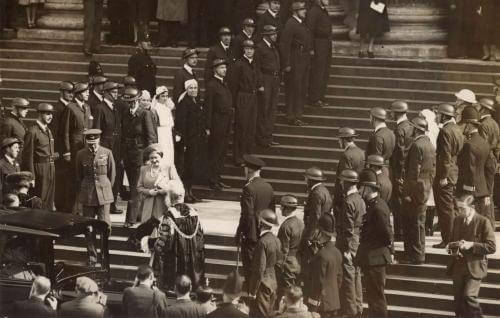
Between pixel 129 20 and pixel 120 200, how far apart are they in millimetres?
5810

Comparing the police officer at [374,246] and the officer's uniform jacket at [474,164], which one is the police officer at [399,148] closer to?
the officer's uniform jacket at [474,164]

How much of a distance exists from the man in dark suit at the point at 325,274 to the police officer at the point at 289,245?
353 mm

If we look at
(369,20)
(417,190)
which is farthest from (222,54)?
(417,190)

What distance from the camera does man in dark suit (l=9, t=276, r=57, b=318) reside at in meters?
14.8

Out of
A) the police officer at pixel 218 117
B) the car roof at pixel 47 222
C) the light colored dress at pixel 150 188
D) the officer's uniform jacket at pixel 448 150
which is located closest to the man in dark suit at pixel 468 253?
the officer's uniform jacket at pixel 448 150

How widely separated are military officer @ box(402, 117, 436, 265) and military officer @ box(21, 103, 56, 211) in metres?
5.02

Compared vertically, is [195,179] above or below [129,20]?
below

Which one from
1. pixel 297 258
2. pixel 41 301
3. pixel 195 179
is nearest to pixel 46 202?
pixel 195 179

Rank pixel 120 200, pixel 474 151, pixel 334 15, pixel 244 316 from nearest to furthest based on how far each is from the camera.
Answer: pixel 244 316 → pixel 474 151 → pixel 120 200 → pixel 334 15

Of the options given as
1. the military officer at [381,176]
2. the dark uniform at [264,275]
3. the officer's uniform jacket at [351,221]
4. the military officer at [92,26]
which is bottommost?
the dark uniform at [264,275]

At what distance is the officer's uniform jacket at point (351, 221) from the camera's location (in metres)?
17.7

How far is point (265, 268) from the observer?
17188 mm

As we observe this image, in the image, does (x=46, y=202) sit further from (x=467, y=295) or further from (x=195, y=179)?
(x=467, y=295)

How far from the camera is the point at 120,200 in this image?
21922 mm
